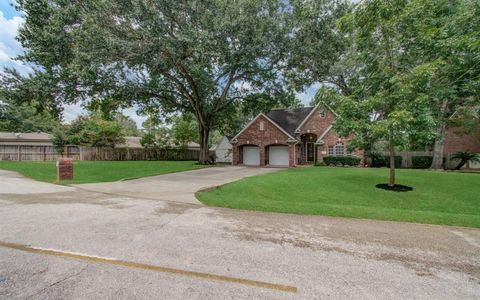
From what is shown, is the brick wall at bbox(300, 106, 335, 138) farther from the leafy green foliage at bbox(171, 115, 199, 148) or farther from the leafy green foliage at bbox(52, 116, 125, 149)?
the leafy green foliage at bbox(52, 116, 125, 149)

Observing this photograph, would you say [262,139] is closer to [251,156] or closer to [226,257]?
[251,156]

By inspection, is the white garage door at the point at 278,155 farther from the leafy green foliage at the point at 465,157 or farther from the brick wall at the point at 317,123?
the leafy green foliage at the point at 465,157

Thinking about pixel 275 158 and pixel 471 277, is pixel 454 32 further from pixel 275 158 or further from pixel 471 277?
pixel 275 158

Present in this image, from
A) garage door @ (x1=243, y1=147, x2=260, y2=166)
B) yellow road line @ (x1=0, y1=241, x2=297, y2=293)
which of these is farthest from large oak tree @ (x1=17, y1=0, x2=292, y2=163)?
yellow road line @ (x1=0, y1=241, x2=297, y2=293)

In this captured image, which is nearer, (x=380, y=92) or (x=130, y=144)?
(x=380, y=92)

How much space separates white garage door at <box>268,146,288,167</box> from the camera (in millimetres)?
25062

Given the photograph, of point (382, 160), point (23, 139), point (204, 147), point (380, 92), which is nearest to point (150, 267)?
point (380, 92)

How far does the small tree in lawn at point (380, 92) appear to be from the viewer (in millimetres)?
9445

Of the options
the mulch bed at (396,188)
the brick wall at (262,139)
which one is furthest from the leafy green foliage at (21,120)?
the mulch bed at (396,188)

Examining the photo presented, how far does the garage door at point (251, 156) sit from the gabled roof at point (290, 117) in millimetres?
3780

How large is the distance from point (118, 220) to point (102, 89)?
56.7 feet

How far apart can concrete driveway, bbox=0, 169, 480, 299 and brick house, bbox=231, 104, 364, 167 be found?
18.8 metres

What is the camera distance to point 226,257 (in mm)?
3627

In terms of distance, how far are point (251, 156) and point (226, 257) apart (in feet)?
75.7
